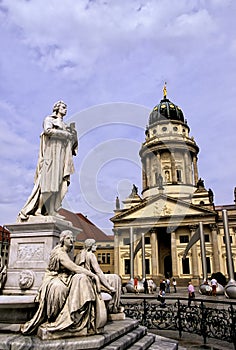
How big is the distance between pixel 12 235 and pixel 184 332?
534 cm

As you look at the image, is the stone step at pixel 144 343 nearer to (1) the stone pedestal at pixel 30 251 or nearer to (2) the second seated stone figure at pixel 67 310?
(2) the second seated stone figure at pixel 67 310

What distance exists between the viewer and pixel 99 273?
4.54 metres

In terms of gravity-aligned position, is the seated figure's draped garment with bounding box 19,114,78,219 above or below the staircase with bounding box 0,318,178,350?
above

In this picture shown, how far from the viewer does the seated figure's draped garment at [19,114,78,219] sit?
17.3ft

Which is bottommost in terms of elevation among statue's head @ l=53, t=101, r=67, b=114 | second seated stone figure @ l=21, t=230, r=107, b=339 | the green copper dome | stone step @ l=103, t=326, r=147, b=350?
stone step @ l=103, t=326, r=147, b=350

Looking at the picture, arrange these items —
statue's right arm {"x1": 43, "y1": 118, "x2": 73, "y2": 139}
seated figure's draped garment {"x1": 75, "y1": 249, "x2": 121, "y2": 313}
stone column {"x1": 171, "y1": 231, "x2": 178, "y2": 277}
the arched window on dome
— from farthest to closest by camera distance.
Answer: the arched window on dome
stone column {"x1": 171, "y1": 231, "x2": 178, "y2": 277}
statue's right arm {"x1": 43, "y1": 118, "x2": 73, "y2": 139}
seated figure's draped garment {"x1": 75, "y1": 249, "x2": 121, "y2": 313}

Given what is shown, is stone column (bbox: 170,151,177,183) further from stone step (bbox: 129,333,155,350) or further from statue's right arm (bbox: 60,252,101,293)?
statue's right arm (bbox: 60,252,101,293)

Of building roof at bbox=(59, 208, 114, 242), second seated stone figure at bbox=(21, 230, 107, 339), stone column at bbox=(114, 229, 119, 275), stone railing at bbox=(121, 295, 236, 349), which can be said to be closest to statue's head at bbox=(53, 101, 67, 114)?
second seated stone figure at bbox=(21, 230, 107, 339)

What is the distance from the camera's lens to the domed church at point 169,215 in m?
46.1

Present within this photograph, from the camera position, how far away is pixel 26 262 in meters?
4.62

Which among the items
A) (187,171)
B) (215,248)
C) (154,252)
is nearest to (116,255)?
(154,252)

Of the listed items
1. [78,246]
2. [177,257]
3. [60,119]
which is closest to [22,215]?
[60,119]

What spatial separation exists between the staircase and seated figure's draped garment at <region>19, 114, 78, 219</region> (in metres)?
2.25

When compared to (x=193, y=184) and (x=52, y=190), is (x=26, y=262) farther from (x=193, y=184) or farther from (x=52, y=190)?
(x=193, y=184)
